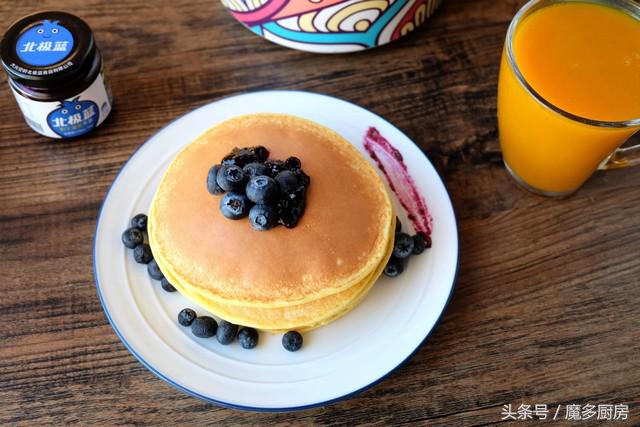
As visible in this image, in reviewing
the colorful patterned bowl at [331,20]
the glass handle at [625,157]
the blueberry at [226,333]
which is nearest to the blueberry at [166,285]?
the blueberry at [226,333]

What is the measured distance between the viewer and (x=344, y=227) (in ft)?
3.66

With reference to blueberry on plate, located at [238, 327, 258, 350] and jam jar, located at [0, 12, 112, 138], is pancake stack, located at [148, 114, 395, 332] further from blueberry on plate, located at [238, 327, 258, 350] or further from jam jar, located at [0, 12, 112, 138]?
jam jar, located at [0, 12, 112, 138]

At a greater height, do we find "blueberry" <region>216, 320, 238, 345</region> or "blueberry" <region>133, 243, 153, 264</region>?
"blueberry" <region>133, 243, 153, 264</region>

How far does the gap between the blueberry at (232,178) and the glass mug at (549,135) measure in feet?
1.82

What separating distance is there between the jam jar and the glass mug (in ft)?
2.72

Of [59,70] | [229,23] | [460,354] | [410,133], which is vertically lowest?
[460,354]

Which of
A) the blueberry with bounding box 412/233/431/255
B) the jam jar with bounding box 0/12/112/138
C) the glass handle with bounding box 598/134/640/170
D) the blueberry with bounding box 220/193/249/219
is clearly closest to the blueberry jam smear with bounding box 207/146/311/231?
the blueberry with bounding box 220/193/249/219

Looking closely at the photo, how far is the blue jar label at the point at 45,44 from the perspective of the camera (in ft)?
4.11

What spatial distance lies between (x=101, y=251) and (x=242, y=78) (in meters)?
0.55

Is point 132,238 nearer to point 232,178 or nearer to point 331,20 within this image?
point 232,178

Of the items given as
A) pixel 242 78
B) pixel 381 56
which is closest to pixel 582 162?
pixel 381 56

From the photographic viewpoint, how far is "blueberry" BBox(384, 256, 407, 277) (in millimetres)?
1198

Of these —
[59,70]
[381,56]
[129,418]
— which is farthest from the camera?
[381,56]

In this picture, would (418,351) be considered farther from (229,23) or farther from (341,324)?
(229,23)
